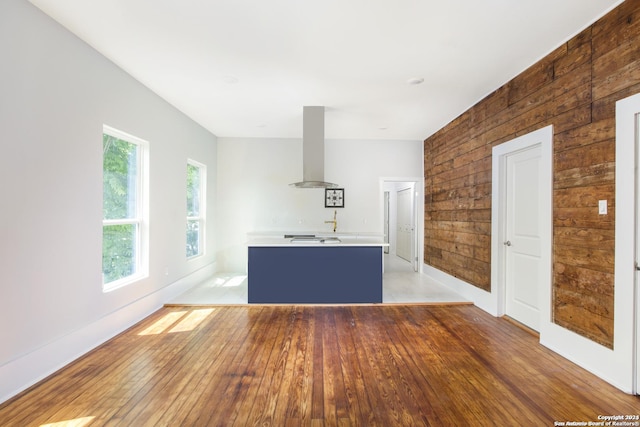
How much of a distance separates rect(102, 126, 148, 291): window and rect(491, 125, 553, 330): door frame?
4.29 meters

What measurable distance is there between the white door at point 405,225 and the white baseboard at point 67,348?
5.46 m

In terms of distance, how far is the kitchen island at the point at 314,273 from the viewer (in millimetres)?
3916

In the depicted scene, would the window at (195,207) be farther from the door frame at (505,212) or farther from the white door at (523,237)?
the white door at (523,237)

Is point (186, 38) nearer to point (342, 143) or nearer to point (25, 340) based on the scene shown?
point (25, 340)

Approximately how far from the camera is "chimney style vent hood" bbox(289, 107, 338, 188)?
164 inches

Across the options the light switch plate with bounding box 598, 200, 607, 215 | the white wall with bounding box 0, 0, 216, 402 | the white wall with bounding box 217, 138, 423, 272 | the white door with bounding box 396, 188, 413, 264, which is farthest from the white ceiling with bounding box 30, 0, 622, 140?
the white door with bounding box 396, 188, 413, 264

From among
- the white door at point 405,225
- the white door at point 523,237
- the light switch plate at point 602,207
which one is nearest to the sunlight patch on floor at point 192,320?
the white door at point 523,237

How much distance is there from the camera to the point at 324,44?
2.60 m

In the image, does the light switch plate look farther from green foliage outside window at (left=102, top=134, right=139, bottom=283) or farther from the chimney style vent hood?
green foliage outside window at (left=102, top=134, right=139, bottom=283)

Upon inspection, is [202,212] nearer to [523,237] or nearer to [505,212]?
[505,212]

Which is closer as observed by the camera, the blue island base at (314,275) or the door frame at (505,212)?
the door frame at (505,212)

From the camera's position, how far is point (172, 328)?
10.5 ft

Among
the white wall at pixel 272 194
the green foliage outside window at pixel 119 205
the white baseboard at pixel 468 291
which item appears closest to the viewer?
the green foliage outside window at pixel 119 205

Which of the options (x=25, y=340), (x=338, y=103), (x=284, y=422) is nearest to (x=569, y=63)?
(x=338, y=103)
